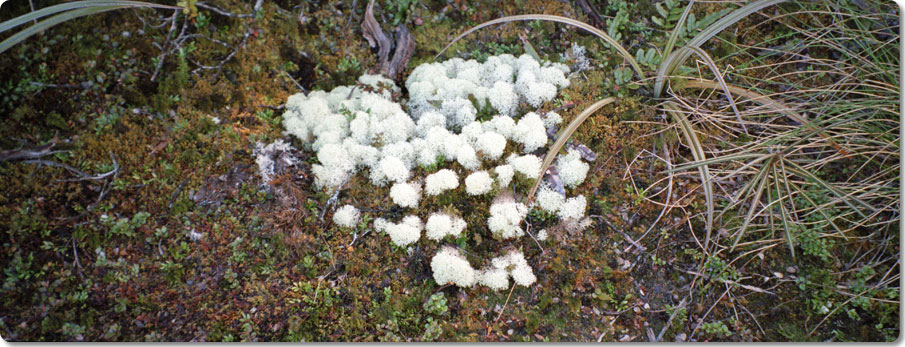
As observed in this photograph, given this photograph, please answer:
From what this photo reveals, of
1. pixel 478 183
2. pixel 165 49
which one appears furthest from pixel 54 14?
pixel 478 183

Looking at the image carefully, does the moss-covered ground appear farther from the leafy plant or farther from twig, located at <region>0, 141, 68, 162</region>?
the leafy plant

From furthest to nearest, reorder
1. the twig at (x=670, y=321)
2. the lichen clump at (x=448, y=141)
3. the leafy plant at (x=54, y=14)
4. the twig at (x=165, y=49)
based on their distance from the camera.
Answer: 1. the twig at (x=165, y=49)
2. the lichen clump at (x=448, y=141)
3. the twig at (x=670, y=321)
4. the leafy plant at (x=54, y=14)

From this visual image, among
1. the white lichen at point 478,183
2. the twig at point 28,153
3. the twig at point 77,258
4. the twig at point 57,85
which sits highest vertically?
the twig at point 57,85

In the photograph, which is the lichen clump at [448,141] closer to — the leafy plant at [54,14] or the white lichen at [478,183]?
the white lichen at [478,183]

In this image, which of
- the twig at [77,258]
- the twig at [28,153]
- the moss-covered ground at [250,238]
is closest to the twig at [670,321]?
the moss-covered ground at [250,238]

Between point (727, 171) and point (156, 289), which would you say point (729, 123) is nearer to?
point (727, 171)

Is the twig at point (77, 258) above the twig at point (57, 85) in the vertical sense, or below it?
below

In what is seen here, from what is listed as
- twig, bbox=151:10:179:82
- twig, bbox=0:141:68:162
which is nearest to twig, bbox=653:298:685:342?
twig, bbox=151:10:179:82

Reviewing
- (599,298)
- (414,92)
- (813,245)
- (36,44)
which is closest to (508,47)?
(414,92)
